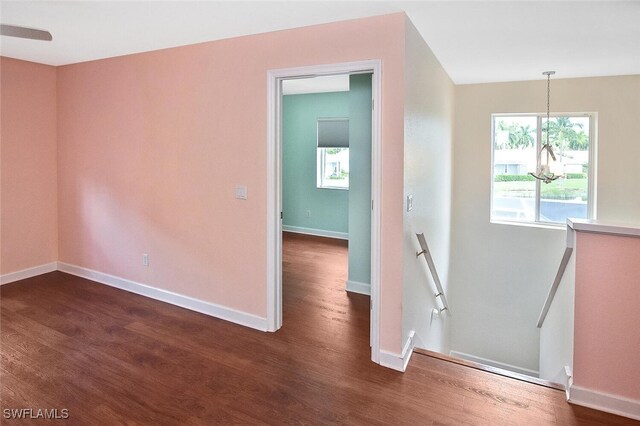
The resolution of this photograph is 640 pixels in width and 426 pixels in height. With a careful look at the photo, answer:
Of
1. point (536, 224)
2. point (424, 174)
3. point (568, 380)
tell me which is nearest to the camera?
point (568, 380)

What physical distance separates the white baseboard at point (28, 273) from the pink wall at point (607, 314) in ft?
18.0

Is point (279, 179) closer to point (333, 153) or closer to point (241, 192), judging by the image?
point (241, 192)

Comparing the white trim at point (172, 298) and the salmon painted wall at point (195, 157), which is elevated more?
the salmon painted wall at point (195, 157)

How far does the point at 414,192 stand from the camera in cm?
298

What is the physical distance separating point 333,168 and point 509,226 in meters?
3.27

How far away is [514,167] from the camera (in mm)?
5160

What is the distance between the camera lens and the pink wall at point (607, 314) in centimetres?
226

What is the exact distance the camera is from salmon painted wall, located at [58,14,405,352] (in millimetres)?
2723

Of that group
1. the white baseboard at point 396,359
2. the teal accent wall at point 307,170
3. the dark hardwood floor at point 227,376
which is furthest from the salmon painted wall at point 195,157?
the teal accent wall at point 307,170

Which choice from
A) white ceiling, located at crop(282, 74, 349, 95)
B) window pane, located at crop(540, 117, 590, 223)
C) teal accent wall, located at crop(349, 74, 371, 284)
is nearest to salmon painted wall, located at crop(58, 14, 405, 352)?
teal accent wall, located at crop(349, 74, 371, 284)

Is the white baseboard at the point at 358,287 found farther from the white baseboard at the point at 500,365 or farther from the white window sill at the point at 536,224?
the white window sill at the point at 536,224

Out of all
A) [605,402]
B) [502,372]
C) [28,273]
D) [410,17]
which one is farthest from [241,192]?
[28,273]

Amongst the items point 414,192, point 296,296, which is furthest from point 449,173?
point 296,296

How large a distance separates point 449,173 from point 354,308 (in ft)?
7.21
